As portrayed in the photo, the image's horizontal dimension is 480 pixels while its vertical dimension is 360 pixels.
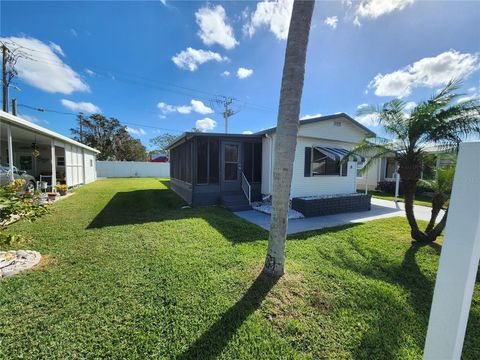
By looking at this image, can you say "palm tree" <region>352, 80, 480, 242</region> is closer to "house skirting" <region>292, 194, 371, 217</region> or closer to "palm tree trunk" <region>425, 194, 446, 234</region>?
"palm tree trunk" <region>425, 194, 446, 234</region>

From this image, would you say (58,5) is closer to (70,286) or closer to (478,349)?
(70,286)

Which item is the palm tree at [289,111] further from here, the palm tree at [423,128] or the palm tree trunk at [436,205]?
the palm tree trunk at [436,205]

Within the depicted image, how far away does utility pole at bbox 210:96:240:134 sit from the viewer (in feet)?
92.3

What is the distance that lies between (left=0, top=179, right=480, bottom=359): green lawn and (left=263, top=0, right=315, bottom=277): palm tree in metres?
1.02

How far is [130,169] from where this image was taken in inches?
1117

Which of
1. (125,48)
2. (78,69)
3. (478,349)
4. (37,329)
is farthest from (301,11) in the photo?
(78,69)

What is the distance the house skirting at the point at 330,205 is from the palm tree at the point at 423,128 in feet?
9.48

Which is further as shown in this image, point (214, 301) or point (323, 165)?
point (323, 165)

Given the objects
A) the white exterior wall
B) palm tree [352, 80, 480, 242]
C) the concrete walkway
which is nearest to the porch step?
the concrete walkway

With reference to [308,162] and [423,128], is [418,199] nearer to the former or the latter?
[308,162]

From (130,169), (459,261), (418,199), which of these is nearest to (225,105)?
(130,169)

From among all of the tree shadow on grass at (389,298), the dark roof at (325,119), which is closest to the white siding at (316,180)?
the dark roof at (325,119)

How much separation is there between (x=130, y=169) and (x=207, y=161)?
23.4m

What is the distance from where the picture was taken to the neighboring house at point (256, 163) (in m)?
9.20
